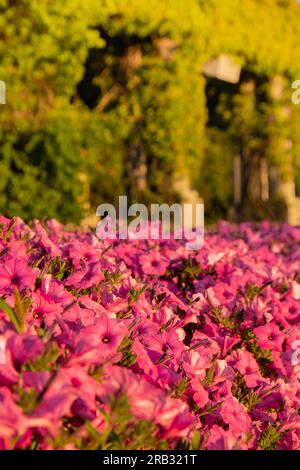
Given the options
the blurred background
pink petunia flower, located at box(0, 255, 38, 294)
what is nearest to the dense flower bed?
pink petunia flower, located at box(0, 255, 38, 294)

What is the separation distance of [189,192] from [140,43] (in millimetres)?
2441

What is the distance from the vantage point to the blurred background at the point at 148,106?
9281mm

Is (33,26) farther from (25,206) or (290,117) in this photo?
(290,117)

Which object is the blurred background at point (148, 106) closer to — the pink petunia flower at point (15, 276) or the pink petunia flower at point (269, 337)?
the pink petunia flower at point (269, 337)

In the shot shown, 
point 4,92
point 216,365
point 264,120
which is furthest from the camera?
point 264,120

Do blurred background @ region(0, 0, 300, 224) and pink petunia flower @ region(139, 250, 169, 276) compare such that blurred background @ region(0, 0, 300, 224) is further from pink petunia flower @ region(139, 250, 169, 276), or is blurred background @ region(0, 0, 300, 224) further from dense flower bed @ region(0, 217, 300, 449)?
dense flower bed @ region(0, 217, 300, 449)

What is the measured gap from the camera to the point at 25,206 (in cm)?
916

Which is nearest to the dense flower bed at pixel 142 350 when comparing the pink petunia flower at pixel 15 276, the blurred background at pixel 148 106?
the pink petunia flower at pixel 15 276

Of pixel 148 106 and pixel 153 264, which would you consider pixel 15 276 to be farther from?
pixel 148 106

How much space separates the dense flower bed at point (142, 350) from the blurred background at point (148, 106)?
1.79m

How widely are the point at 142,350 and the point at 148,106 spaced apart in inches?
393

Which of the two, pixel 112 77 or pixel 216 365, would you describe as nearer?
pixel 216 365

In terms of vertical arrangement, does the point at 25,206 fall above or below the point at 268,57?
below
